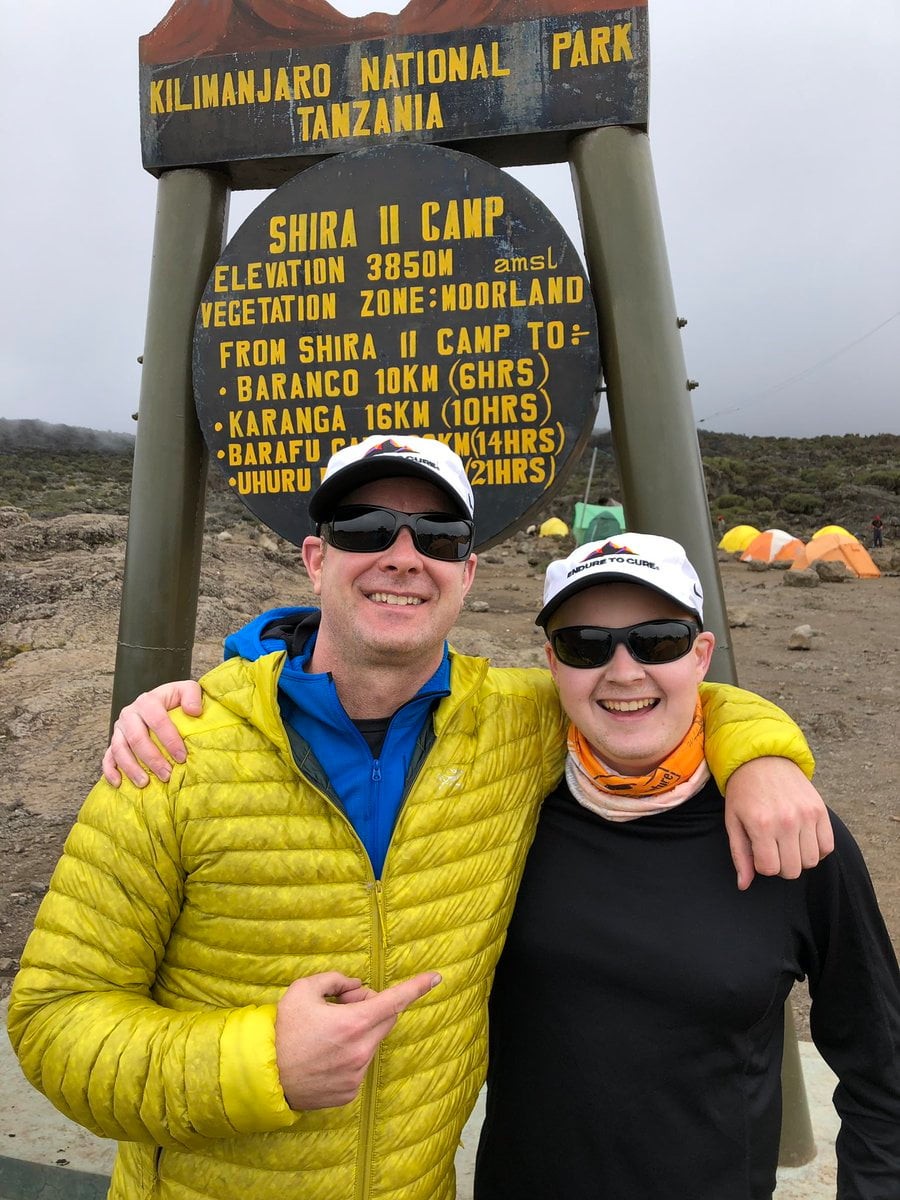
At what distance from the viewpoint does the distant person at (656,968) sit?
147 cm

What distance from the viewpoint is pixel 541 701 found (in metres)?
1.78

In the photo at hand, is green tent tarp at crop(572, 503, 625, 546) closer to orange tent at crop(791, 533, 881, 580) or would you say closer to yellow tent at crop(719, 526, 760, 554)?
orange tent at crop(791, 533, 881, 580)

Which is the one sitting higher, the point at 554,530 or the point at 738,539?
the point at 554,530

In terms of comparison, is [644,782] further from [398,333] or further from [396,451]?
[398,333]

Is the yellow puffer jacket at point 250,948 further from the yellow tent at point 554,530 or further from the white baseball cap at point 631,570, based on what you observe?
the yellow tent at point 554,530

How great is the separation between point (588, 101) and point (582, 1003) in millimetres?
2448

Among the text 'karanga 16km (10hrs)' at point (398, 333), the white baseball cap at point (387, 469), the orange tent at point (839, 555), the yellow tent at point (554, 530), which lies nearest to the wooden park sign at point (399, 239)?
the text 'karanga 16km (10hrs)' at point (398, 333)

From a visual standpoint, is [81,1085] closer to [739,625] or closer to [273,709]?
[273,709]

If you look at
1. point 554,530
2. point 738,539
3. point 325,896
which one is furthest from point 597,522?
point 325,896

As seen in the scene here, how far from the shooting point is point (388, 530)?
5.25 feet

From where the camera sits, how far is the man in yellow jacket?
126 centimetres

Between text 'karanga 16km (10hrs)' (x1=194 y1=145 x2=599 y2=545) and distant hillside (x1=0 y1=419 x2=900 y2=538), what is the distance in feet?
71.0

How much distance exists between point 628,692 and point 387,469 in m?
0.60

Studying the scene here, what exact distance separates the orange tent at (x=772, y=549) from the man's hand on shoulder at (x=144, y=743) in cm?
2274
